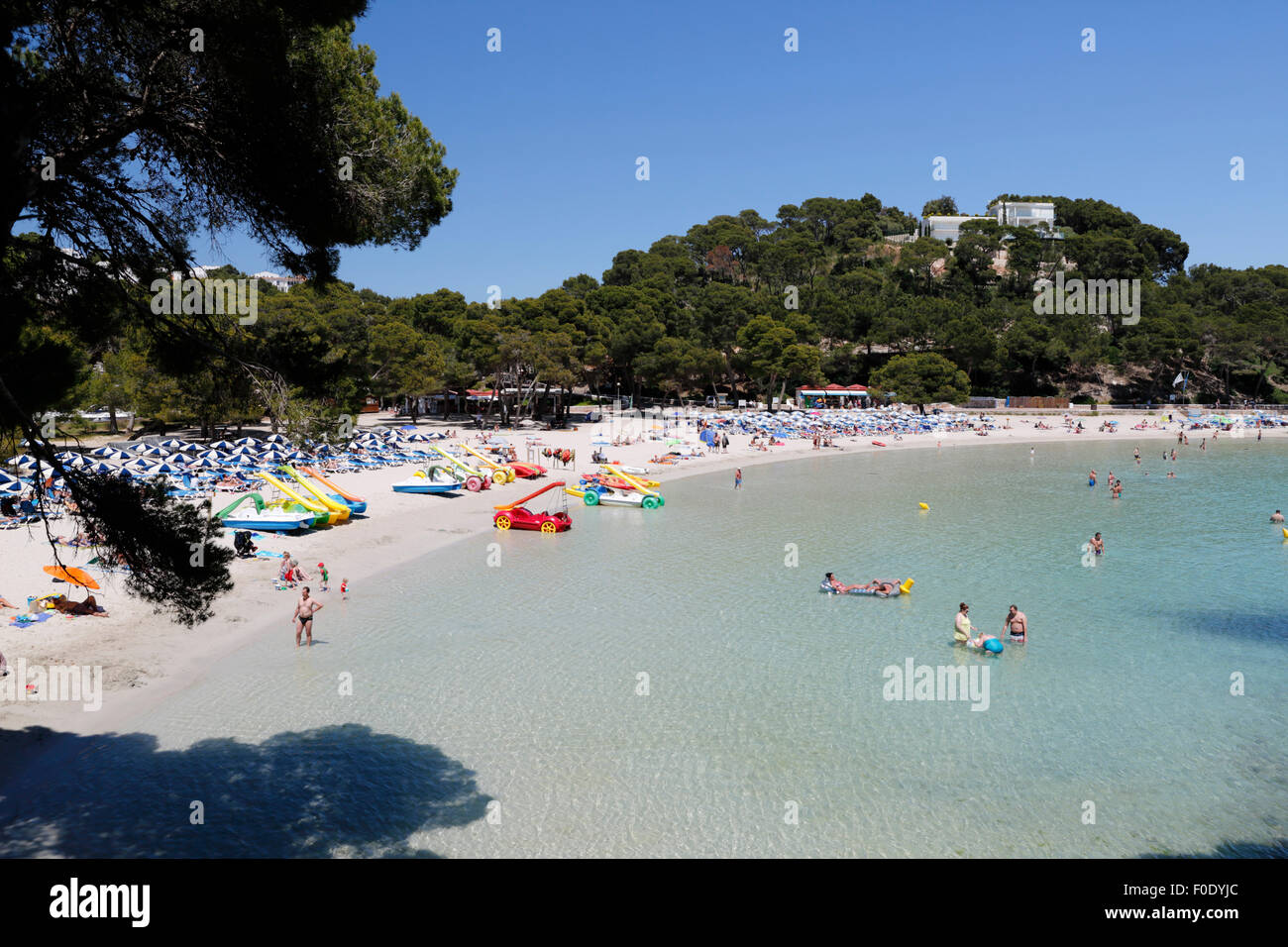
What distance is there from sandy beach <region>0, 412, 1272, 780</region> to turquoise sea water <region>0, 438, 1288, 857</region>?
66 centimetres

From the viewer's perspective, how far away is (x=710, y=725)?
1280 centimetres

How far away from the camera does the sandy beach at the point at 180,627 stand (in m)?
12.3

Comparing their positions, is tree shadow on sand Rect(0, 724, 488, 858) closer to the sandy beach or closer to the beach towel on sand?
the sandy beach

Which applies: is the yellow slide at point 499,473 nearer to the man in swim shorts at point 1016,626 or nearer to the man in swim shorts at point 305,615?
the man in swim shorts at point 305,615

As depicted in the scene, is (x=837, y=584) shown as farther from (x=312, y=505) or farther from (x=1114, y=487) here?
(x=1114, y=487)

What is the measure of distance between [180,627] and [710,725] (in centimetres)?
1045

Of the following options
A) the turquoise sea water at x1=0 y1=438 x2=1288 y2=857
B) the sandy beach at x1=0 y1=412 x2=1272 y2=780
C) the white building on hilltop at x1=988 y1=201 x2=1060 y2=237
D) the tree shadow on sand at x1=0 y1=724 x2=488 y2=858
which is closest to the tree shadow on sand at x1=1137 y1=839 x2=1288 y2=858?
the turquoise sea water at x1=0 y1=438 x2=1288 y2=857

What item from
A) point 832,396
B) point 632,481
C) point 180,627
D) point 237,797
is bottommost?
point 237,797

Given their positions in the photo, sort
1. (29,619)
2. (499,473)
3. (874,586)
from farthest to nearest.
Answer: (499,473) < (874,586) < (29,619)

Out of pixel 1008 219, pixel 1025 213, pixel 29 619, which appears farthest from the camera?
pixel 1008 219

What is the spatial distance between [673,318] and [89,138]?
3073 inches

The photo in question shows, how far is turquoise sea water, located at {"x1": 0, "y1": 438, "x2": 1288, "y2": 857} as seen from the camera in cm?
976

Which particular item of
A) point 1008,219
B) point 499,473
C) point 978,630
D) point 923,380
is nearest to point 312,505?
point 499,473
